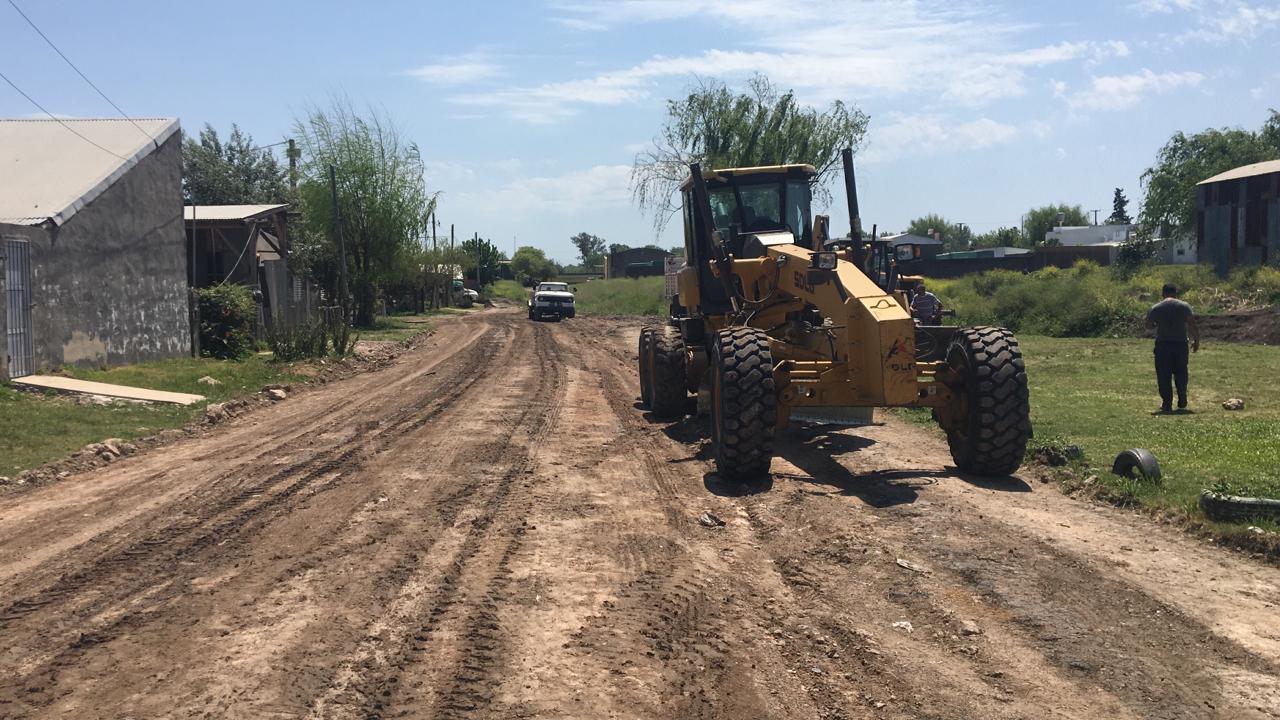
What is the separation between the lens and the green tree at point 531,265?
132m

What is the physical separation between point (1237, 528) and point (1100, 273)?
33.4m

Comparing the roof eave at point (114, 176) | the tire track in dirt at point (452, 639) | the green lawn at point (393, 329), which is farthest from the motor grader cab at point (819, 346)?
the green lawn at point (393, 329)

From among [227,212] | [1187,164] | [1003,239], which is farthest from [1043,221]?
[227,212]

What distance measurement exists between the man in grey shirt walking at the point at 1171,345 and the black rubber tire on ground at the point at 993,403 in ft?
16.3

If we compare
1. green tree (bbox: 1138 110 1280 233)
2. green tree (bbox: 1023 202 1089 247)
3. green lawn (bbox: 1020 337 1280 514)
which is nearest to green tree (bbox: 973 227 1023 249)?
green tree (bbox: 1023 202 1089 247)

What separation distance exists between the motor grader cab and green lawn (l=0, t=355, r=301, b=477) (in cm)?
727

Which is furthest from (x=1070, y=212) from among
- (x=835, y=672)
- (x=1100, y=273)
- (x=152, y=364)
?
(x=835, y=672)

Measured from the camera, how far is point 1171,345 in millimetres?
13758

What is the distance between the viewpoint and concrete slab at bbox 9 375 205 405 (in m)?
16.0

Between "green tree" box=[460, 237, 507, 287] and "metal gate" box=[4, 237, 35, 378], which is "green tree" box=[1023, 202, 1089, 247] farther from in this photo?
"metal gate" box=[4, 237, 35, 378]

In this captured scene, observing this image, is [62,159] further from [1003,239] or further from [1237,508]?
[1003,239]

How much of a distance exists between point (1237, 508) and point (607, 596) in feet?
15.4

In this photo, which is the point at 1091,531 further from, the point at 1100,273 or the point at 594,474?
the point at 1100,273

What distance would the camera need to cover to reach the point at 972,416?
32.1 ft
